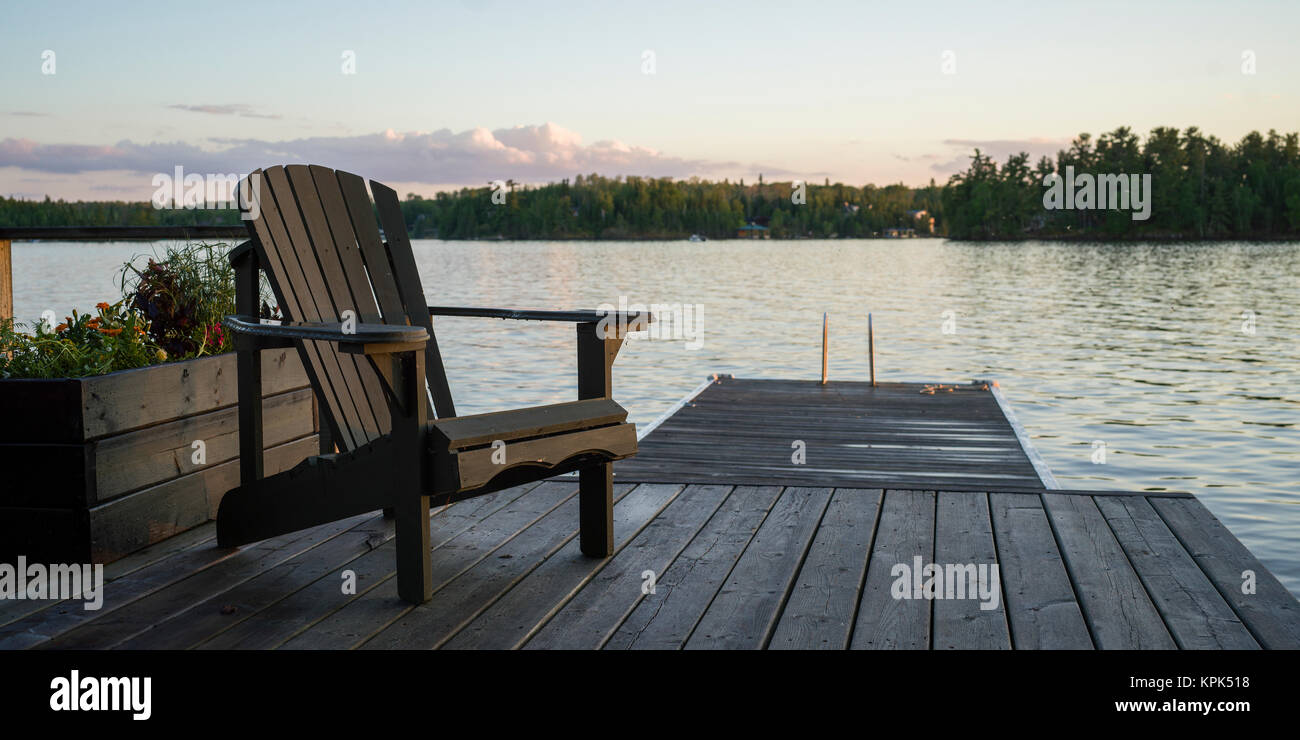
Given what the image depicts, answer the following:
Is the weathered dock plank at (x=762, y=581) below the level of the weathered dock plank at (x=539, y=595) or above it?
below

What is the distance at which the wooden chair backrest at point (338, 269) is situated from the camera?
301 centimetres

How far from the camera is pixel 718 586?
284 cm

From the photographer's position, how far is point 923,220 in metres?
106

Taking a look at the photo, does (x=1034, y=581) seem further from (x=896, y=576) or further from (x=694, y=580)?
(x=694, y=580)

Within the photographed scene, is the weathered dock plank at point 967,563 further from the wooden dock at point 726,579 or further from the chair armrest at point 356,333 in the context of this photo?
the chair armrest at point 356,333

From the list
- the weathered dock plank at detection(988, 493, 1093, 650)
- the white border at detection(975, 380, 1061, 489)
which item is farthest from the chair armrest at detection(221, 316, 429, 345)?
the white border at detection(975, 380, 1061, 489)

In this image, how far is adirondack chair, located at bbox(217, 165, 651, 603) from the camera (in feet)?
8.46

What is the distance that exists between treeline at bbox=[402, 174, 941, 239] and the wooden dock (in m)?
59.4

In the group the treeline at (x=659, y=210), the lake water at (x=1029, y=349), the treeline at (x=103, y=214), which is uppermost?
the treeline at (x=659, y=210)

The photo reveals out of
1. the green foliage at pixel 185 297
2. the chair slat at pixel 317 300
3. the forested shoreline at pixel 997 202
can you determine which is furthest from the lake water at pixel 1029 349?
the forested shoreline at pixel 997 202

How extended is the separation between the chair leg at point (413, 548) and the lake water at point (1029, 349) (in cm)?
222
